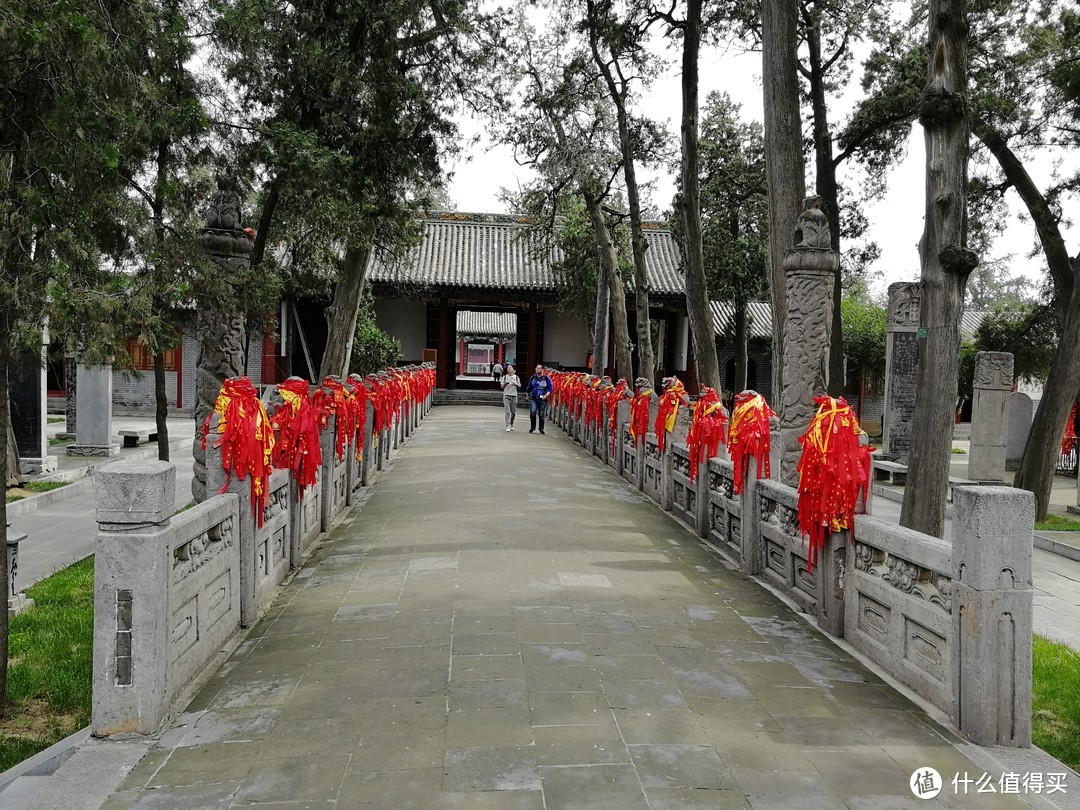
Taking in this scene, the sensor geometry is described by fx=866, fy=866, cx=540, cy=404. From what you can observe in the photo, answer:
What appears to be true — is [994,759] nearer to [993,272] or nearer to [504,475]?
[504,475]

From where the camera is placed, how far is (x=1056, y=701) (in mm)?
5113

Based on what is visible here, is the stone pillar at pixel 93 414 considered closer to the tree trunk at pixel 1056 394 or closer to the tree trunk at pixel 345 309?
the tree trunk at pixel 345 309

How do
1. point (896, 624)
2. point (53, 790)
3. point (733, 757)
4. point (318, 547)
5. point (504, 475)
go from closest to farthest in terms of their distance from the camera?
point (53, 790) < point (733, 757) < point (896, 624) < point (318, 547) < point (504, 475)

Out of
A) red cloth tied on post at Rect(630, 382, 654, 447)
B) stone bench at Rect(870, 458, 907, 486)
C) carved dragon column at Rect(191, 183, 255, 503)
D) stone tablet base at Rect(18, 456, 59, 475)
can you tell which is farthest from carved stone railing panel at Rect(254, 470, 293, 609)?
stone bench at Rect(870, 458, 907, 486)

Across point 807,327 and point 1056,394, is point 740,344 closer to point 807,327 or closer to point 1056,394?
point 1056,394

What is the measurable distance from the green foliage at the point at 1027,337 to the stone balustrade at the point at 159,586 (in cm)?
1672

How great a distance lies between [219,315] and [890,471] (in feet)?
40.6

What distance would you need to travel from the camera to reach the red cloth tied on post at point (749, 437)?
6809 millimetres

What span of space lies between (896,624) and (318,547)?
502 centimetres

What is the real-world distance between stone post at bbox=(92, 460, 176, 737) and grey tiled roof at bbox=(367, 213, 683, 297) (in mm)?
23429

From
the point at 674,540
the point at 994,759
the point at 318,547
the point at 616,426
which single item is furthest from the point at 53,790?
the point at 616,426

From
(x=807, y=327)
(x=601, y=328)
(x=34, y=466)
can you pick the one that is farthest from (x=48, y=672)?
(x=601, y=328)

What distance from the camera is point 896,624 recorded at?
459cm

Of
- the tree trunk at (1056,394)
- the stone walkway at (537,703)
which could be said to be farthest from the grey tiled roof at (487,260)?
the stone walkway at (537,703)
